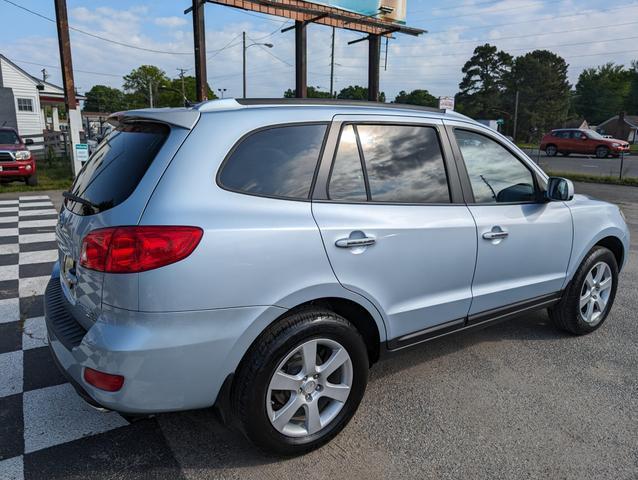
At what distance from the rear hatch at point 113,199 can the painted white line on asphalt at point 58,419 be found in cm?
→ 71

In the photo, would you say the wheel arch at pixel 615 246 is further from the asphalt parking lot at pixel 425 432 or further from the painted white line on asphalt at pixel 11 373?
the painted white line on asphalt at pixel 11 373

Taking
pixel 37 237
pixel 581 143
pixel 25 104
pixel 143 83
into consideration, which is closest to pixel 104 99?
pixel 143 83

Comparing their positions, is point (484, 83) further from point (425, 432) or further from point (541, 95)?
point (425, 432)

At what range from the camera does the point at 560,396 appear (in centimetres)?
292

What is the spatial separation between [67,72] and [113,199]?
41.1 ft

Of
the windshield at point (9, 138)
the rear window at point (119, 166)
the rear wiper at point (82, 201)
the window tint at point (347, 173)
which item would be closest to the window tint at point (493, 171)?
the window tint at point (347, 173)

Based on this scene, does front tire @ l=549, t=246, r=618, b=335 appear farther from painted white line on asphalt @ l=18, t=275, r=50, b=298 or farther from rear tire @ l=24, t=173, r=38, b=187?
rear tire @ l=24, t=173, r=38, b=187

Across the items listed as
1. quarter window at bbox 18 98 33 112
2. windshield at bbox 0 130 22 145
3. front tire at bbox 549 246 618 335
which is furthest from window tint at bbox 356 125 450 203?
quarter window at bbox 18 98 33 112

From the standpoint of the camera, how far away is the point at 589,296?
12.3ft

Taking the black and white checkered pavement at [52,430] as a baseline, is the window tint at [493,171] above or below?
above

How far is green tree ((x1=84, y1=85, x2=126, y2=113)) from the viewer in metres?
97.4

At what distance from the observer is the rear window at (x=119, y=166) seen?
81.8 inches

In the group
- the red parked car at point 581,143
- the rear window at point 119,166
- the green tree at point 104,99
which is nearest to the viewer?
the rear window at point 119,166

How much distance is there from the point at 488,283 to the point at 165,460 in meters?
2.06
